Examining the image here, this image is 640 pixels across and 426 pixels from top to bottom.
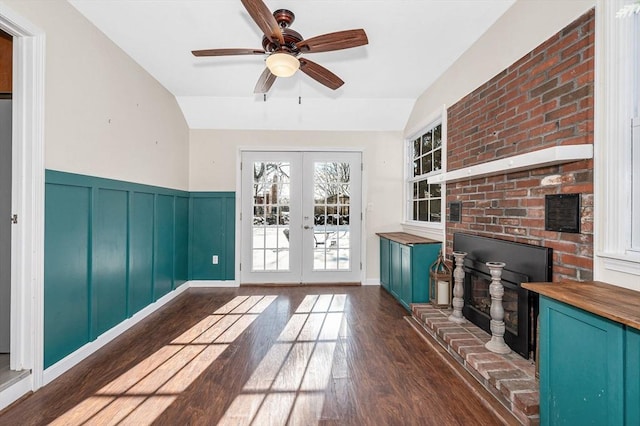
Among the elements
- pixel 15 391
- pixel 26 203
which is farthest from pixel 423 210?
pixel 15 391

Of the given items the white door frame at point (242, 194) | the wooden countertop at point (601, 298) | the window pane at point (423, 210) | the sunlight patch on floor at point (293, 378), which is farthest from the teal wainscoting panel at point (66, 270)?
the window pane at point (423, 210)

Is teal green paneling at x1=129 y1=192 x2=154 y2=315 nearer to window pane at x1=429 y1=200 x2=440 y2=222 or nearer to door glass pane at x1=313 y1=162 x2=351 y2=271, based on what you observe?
door glass pane at x1=313 y1=162 x2=351 y2=271

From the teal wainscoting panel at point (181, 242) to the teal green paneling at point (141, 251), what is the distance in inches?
24.9

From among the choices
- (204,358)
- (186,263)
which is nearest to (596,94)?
(204,358)

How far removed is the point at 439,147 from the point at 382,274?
1960 millimetres

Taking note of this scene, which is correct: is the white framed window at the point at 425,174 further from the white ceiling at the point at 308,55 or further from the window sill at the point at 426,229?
the white ceiling at the point at 308,55

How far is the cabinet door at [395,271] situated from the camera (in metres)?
3.70

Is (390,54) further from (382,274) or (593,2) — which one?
(382,274)

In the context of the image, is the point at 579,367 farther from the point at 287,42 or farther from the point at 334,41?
the point at 287,42

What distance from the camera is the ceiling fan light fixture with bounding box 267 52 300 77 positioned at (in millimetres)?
1968

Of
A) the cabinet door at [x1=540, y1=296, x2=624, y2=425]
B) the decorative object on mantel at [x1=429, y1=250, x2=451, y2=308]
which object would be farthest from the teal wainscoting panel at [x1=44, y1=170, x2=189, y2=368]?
the decorative object on mantel at [x1=429, y1=250, x2=451, y2=308]

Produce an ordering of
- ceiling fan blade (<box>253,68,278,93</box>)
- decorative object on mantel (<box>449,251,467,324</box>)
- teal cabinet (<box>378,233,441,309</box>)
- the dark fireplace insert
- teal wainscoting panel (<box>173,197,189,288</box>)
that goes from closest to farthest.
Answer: the dark fireplace insert, ceiling fan blade (<box>253,68,278,93</box>), decorative object on mantel (<box>449,251,467,324</box>), teal cabinet (<box>378,233,441,309</box>), teal wainscoting panel (<box>173,197,189,288</box>)

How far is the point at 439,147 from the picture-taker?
358cm

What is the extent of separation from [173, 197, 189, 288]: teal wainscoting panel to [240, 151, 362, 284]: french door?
0.80m
